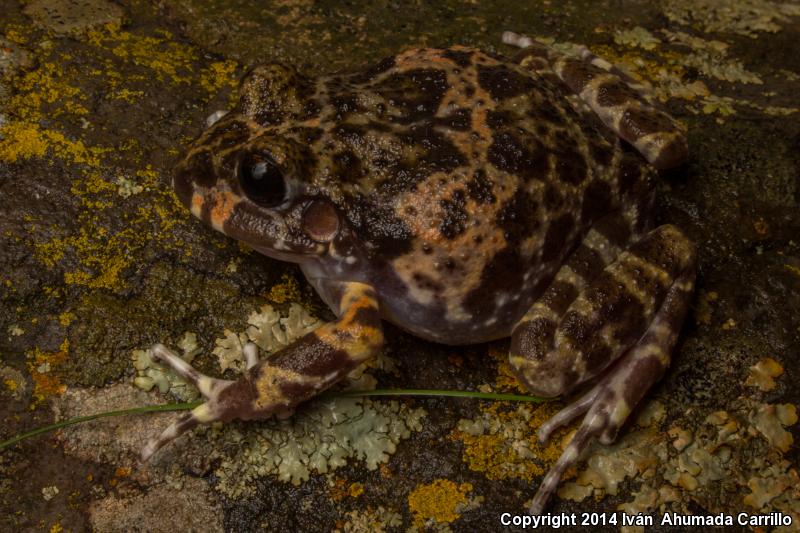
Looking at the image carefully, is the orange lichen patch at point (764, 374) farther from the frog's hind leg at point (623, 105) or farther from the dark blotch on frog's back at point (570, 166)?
the dark blotch on frog's back at point (570, 166)

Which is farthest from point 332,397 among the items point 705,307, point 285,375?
point 705,307

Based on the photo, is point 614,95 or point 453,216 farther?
point 614,95

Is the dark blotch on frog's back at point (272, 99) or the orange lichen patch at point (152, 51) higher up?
the dark blotch on frog's back at point (272, 99)

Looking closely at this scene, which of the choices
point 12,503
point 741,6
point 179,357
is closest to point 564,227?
point 179,357

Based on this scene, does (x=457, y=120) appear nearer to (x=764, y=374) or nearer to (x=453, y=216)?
(x=453, y=216)

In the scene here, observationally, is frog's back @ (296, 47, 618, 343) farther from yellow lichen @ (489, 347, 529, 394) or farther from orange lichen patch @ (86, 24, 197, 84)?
orange lichen patch @ (86, 24, 197, 84)

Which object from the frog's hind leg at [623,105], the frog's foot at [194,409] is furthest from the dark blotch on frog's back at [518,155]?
the frog's foot at [194,409]

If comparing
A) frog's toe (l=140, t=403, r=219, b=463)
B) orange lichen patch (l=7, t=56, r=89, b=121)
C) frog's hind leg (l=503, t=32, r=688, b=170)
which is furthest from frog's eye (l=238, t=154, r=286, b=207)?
frog's hind leg (l=503, t=32, r=688, b=170)
